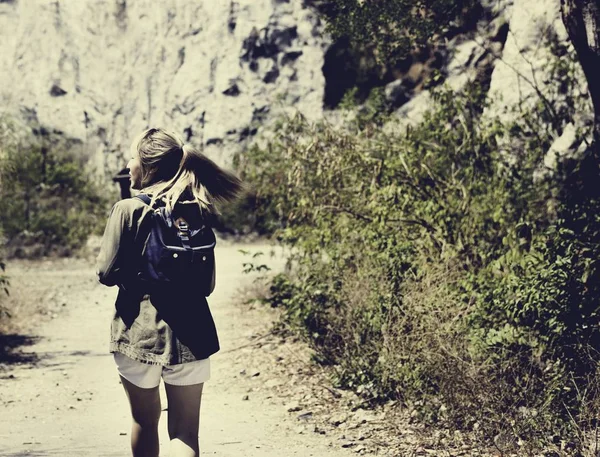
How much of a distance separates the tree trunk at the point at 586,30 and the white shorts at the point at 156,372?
5.17m

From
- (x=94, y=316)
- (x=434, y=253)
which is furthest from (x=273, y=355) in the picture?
(x=94, y=316)

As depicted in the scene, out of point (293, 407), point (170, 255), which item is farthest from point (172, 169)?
point (293, 407)

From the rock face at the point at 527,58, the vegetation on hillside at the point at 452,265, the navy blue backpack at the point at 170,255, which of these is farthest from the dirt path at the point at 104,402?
the rock face at the point at 527,58

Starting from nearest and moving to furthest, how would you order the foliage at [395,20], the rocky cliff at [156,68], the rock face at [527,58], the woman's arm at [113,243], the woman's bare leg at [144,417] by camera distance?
the woman's arm at [113,243], the woman's bare leg at [144,417], the foliage at [395,20], the rock face at [527,58], the rocky cliff at [156,68]

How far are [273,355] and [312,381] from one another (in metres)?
1.20

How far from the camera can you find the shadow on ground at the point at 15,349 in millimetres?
10016

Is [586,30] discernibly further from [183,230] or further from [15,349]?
[15,349]

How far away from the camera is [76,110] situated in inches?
1363

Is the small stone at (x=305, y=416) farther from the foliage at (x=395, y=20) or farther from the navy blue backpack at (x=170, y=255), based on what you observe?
the foliage at (x=395, y=20)

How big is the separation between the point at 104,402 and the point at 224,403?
100cm

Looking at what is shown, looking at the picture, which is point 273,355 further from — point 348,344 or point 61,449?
point 61,449

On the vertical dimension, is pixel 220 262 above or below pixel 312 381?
below

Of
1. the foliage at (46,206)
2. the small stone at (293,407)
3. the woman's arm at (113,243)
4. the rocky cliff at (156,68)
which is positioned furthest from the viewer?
the rocky cliff at (156,68)

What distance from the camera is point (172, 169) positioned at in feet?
14.3
